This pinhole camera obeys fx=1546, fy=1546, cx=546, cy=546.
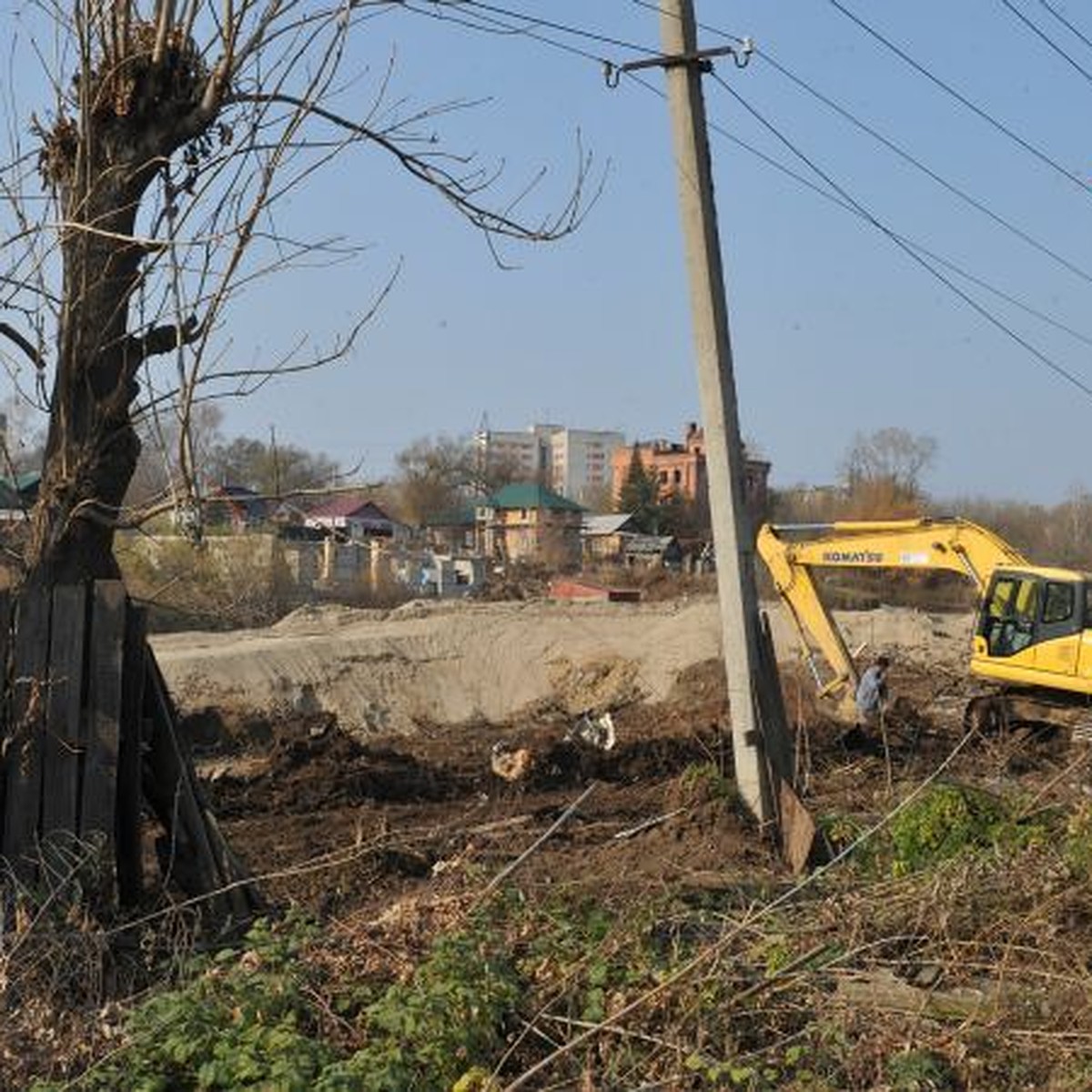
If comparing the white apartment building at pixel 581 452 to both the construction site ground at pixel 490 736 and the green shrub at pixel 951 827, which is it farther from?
the green shrub at pixel 951 827

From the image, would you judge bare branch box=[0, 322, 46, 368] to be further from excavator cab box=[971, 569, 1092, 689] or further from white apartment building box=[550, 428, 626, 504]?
white apartment building box=[550, 428, 626, 504]

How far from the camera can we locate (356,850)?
7.22 m

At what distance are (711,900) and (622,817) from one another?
4529 millimetres

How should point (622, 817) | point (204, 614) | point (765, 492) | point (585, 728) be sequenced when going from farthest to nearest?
point (765, 492) → point (585, 728) → point (622, 817) → point (204, 614)

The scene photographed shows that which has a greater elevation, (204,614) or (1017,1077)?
(204,614)

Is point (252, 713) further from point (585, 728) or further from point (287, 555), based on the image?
point (287, 555)

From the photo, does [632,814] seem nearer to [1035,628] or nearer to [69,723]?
[69,723]

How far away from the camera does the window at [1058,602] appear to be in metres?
19.4

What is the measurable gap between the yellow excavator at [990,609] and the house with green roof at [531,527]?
45019 millimetres

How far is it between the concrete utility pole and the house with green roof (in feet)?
183

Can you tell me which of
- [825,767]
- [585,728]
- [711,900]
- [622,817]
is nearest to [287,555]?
[585,728]

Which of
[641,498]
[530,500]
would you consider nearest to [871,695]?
[641,498]

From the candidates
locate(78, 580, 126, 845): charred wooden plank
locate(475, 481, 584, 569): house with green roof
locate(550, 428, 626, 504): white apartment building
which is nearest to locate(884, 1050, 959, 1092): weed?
locate(78, 580, 126, 845): charred wooden plank

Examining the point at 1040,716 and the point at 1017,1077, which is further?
the point at 1040,716
